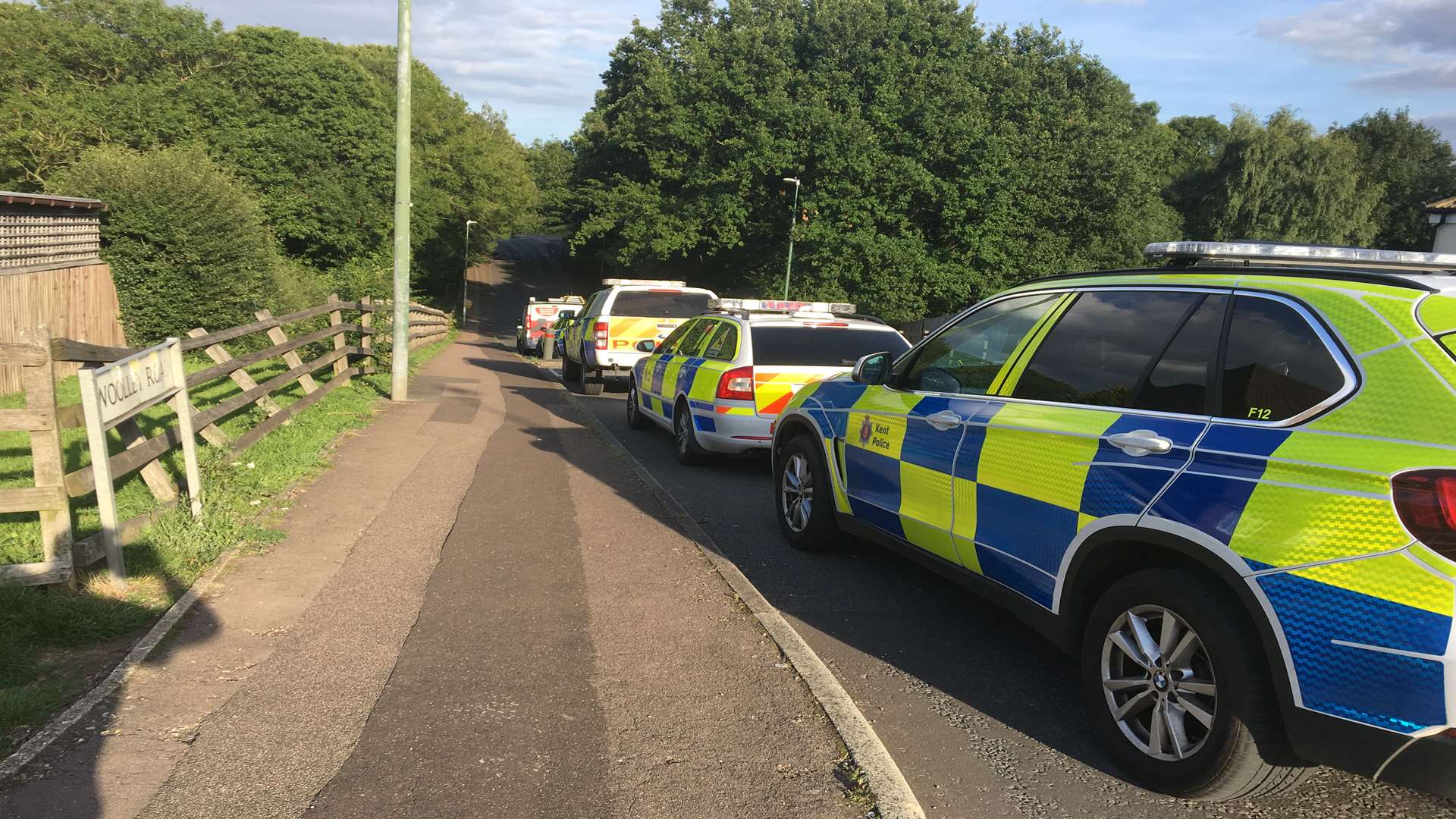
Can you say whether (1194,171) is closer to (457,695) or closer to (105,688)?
(457,695)

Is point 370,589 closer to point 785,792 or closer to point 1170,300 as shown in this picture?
point 785,792

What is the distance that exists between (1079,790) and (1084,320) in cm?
185

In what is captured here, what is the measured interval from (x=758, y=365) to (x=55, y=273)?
1301 centimetres

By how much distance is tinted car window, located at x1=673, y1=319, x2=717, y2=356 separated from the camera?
32.9ft

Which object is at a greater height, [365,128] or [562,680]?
[365,128]

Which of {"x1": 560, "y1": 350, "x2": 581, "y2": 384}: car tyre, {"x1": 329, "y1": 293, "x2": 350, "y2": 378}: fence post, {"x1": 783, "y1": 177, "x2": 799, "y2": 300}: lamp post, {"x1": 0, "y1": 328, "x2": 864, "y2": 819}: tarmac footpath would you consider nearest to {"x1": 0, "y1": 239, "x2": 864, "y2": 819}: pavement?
{"x1": 0, "y1": 328, "x2": 864, "y2": 819}: tarmac footpath

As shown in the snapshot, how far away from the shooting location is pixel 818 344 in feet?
29.0

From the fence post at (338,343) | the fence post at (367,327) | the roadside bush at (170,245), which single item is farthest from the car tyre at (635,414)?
the roadside bush at (170,245)

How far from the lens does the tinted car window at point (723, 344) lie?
354 inches

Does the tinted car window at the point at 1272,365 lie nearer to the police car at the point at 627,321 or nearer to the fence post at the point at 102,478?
the fence post at the point at 102,478

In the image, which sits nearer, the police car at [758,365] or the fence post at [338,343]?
the police car at [758,365]

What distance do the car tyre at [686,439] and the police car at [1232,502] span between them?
497 cm

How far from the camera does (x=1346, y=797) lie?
10.8 feet

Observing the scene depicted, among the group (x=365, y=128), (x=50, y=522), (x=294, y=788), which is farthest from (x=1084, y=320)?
(x=365, y=128)
